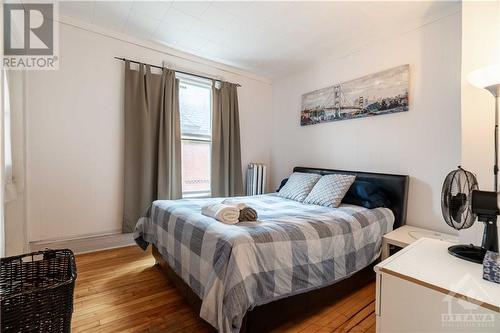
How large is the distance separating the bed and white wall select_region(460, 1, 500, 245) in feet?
2.49

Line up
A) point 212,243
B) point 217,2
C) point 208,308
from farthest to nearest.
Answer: point 217,2
point 212,243
point 208,308

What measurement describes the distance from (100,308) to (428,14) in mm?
3849

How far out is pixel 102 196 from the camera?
2854 millimetres

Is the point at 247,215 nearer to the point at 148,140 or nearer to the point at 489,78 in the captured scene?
the point at 489,78

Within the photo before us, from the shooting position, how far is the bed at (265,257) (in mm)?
1317

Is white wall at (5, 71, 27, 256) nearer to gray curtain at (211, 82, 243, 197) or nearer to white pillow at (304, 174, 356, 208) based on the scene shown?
gray curtain at (211, 82, 243, 197)

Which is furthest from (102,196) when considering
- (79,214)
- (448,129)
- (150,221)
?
(448,129)

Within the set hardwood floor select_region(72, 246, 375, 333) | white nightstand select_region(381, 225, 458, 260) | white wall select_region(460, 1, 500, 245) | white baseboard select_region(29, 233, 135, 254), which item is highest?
white wall select_region(460, 1, 500, 245)

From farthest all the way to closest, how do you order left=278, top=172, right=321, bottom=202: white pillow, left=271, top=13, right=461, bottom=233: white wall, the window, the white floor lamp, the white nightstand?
the window < left=278, top=172, right=321, bottom=202: white pillow < left=271, top=13, right=461, bottom=233: white wall < the white nightstand < the white floor lamp

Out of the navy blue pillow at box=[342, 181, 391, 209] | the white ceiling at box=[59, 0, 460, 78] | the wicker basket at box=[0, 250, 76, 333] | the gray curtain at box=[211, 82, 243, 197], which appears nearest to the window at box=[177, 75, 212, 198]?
the gray curtain at box=[211, 82, 243, 197]

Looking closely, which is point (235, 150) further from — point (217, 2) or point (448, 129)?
point (448, 129)

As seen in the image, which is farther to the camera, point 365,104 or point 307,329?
point 365,104

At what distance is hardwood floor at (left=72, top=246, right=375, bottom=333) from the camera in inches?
61.7

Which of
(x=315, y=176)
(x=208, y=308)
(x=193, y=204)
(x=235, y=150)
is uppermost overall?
(x=235, y=150)
